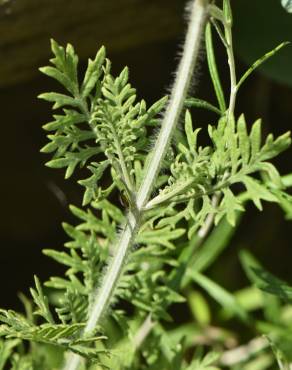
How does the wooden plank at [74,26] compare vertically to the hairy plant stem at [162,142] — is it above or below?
above

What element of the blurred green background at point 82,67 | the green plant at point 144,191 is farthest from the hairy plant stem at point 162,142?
the blurred green background at point 82,67

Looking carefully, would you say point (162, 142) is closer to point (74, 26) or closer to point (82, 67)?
point (74, 26)

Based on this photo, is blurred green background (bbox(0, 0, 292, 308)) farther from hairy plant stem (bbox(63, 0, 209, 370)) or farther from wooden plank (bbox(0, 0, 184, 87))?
hairy plant stem (bbox(63, 0, 209, 370))

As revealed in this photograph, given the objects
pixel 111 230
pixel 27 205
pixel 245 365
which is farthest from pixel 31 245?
pixel 111 230

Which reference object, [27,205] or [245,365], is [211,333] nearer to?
[245,365]

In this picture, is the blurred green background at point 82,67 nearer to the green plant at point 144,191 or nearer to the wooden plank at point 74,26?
the wooden plank at point 74,26

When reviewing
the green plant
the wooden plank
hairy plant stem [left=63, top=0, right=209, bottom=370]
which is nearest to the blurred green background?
the wooden plank
